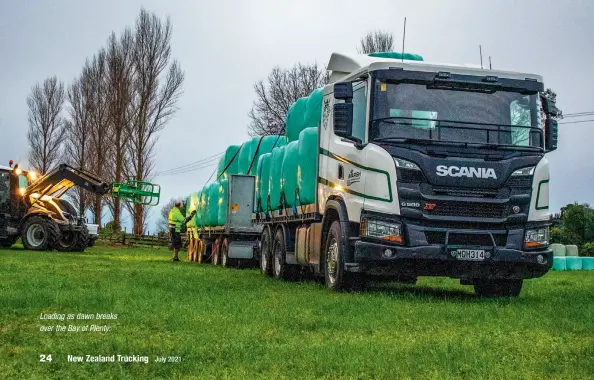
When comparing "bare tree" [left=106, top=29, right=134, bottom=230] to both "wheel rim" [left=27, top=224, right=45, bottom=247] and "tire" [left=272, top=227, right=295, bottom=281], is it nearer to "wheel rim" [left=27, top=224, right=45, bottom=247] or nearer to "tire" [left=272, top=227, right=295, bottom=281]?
"wheel rim" [left=27, top=224, right=45, bottom=247]

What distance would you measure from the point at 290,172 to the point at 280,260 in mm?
2032

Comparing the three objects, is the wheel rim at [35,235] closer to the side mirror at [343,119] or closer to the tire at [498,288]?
the tire at [498,288]

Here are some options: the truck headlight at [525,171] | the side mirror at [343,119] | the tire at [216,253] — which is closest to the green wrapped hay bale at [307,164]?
the side mirror at [343,119]

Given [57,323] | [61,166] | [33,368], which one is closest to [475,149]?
[57,323]

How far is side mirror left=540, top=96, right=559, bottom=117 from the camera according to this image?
43.7 feet

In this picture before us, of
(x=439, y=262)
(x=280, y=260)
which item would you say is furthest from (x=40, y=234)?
(x=439, y=262)

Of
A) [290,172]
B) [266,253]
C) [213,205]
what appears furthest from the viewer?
[213,205]

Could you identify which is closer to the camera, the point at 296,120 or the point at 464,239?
the point at 464,239

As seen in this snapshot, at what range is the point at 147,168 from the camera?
59781 mm

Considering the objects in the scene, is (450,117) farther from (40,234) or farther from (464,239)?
(40,234)

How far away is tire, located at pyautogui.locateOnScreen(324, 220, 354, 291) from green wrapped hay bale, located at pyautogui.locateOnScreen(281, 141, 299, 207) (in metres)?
2.44

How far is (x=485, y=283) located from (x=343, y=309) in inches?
186

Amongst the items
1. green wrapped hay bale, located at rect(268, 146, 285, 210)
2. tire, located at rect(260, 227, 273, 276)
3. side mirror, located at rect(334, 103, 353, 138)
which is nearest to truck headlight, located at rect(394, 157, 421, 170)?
side mirror, located at rect(334, 103, 353, 138)

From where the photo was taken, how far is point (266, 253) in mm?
19969
